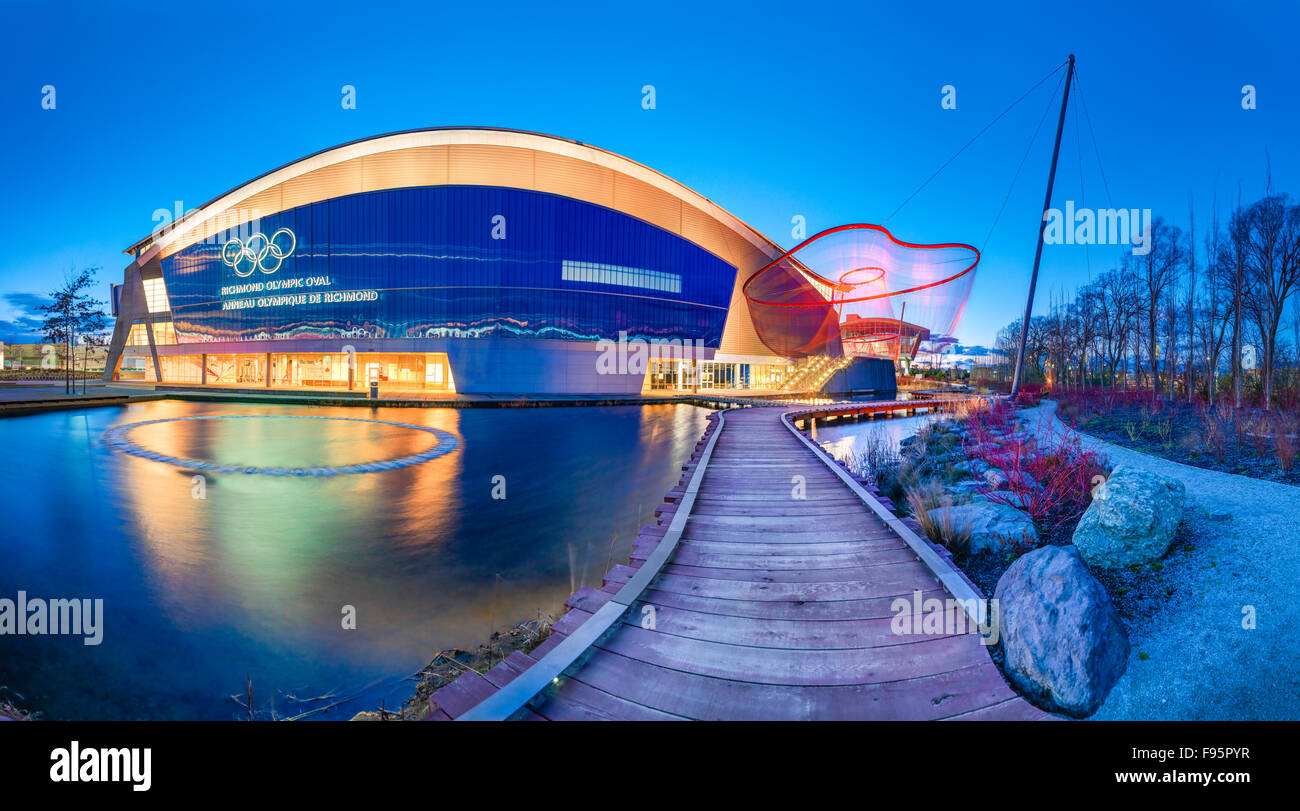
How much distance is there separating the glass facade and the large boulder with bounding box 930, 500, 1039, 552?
3749cm

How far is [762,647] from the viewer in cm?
322

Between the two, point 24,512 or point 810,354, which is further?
point 810,354

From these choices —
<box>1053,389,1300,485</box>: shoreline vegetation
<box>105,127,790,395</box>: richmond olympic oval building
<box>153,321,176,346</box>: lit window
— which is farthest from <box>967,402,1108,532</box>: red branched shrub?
<box>153,321,176,346</box>: lit window

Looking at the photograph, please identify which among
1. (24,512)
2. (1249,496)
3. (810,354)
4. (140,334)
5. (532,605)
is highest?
(140,334)

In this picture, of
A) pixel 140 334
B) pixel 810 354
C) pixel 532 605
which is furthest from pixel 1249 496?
pixel 140 334

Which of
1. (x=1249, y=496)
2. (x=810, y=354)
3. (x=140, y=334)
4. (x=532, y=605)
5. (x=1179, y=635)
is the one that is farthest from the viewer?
(x=140, y=334)

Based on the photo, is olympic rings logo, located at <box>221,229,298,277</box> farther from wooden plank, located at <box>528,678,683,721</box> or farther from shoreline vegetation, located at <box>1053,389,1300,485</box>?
shoreline vegetation, located at <box>1053,389,1300,485</box>

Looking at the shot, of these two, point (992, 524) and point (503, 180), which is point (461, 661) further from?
point (503, 180)

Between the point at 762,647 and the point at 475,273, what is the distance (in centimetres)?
4245

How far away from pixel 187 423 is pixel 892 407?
34204 mm

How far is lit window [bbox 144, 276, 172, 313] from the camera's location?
176ft

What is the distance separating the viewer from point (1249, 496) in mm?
4906

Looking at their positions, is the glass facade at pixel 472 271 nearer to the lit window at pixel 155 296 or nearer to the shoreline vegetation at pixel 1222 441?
the lit window at pixel 155 296
